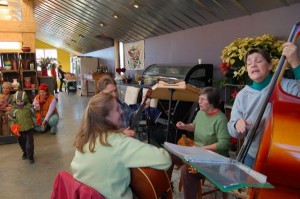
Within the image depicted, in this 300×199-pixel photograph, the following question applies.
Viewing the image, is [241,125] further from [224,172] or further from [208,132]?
[208,132]

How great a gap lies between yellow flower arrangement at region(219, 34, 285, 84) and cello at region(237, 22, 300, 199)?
1.77 metres

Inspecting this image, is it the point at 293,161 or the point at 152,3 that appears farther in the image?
the point at 152,3

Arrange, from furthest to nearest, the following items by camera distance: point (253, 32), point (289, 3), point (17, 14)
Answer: point (17, 14)
point (253, 32)
point (289, 3)

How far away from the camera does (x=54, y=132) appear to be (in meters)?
5.29

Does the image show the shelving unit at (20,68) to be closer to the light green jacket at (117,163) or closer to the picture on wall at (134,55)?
the picture on wall at (134,55)

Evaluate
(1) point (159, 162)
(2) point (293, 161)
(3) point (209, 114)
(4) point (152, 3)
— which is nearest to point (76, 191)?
(1) point (159, 162)

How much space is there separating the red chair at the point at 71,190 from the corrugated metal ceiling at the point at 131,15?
3.10 metres

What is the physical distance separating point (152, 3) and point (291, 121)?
4306 millimetres

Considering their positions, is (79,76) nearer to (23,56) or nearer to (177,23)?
(23,56)

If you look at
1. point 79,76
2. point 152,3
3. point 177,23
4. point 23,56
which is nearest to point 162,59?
point 177,23

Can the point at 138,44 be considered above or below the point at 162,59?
above

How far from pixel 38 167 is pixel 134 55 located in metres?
4.96

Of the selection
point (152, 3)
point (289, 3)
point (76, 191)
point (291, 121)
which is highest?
point (152, 3)

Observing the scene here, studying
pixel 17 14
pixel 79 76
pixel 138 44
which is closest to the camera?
pixel 17 14
